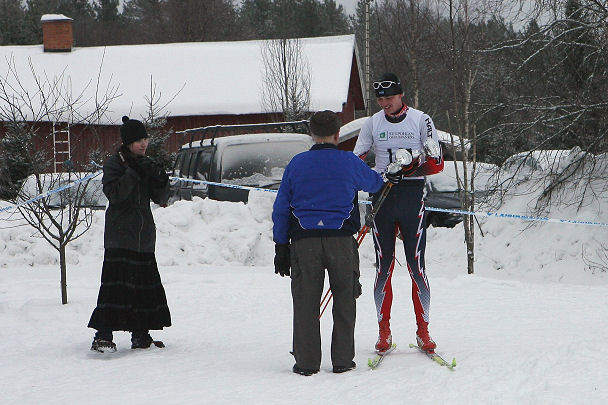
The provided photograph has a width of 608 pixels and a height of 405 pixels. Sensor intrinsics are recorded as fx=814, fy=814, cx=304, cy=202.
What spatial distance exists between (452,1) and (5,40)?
47.2 metres

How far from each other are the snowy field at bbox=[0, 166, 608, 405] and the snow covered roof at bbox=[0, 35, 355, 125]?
1345 cm

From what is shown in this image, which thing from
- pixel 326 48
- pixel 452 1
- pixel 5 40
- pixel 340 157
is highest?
pixel 5 40

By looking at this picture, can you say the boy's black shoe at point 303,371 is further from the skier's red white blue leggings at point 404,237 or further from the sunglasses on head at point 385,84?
the sunglasses on head at point 385,84

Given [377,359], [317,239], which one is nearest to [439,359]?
[377,359]

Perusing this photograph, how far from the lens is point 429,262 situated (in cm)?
1323

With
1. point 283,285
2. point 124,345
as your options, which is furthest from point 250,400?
point 283,285

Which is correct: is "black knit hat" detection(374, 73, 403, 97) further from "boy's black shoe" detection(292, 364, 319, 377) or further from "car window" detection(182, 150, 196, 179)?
"car window" detection(182, 150, 196, 179)

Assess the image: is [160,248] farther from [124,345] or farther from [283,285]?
[124,345]

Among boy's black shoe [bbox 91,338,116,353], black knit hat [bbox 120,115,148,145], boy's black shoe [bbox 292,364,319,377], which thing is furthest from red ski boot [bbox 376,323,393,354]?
black knit hat [bbox 120,115,148,145]

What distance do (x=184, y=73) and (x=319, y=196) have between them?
26.2 meters

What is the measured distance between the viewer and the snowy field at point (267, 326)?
4477mm

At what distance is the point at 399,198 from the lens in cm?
549

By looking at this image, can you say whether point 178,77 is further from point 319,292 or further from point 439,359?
point 439,359

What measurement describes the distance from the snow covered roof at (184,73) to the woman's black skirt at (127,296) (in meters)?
19.1
